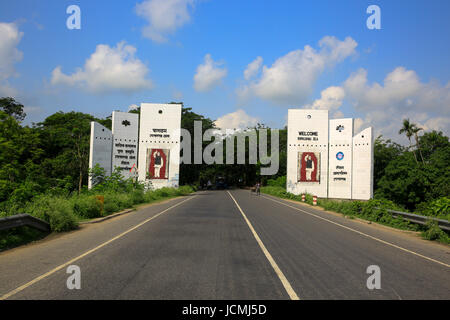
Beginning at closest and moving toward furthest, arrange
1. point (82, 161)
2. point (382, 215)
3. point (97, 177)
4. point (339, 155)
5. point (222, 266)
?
point (222, 266), point (382, 215), point (97, 177), point (339, 155), point (82, 161)

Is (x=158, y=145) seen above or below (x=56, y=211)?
above

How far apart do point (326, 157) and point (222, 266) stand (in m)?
34.1

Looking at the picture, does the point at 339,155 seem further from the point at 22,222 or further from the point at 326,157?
the point at 22,222

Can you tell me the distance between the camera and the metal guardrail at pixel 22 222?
9534 mm

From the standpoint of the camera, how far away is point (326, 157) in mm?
38812

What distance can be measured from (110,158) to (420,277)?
35.1 m

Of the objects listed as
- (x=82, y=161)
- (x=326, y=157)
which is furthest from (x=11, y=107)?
(x=326, y=157)

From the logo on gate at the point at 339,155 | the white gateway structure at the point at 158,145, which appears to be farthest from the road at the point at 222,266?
the white gateway structure at the point at 158,145

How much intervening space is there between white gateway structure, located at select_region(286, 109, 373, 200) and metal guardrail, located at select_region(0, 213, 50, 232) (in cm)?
3093

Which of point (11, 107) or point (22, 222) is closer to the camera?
point (22, 222)

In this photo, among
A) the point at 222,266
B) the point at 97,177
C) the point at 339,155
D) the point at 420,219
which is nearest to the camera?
the point at 222,266

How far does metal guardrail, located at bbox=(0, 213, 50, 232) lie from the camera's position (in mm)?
9534

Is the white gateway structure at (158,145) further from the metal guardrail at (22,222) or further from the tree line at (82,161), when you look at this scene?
the metal guardrail at (22,222)

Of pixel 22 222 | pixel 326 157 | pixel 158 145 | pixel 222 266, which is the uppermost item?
pixel 158 145
